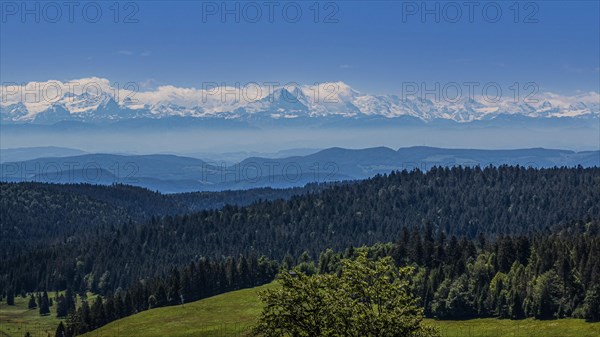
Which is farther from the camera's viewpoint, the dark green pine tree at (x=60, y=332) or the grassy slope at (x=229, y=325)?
the dark green pine tree at (x=60, y=332)

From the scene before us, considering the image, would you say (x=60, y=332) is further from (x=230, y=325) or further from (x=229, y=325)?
(x=230, y=325)

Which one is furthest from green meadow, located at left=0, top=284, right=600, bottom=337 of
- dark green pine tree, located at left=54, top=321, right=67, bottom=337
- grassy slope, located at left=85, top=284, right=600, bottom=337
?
dark green pine tree, located at left=54, top=321, right=67, bottom=337

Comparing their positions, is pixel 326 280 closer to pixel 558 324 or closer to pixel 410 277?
pixel 558 324

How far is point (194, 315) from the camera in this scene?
182 m

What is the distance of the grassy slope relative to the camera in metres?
138

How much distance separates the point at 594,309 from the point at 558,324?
26.7ft

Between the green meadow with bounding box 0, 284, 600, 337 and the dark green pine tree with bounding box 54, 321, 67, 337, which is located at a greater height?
the green meadow with bounding box 0, 284, 600, 337

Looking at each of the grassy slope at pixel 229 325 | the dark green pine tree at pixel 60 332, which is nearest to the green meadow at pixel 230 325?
the grassy slope at pixel 229 325

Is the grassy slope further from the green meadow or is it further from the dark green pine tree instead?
the dark green pine tree

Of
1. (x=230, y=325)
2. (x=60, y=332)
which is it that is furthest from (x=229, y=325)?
(x=60, y=332)

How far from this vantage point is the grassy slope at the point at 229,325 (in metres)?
138

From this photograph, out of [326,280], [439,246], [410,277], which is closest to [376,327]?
[326,280]

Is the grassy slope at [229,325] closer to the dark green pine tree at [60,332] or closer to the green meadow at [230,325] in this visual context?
the green meadow at [230,325]

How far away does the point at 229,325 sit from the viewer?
160 metres
